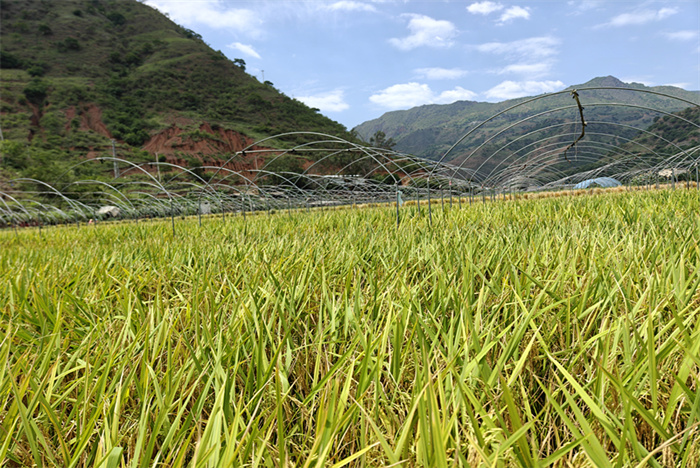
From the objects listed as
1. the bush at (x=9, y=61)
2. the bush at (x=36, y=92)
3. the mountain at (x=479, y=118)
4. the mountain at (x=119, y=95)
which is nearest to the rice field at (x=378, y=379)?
the mountain at (x=119, y=95)

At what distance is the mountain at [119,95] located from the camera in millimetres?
39375

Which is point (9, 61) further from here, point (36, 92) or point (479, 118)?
point (479, 118)

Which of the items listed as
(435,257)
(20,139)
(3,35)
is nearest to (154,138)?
(20,139)

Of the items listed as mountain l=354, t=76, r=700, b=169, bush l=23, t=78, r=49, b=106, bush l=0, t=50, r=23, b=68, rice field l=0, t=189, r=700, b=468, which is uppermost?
mountain l=354, t=76, r=700, b=169

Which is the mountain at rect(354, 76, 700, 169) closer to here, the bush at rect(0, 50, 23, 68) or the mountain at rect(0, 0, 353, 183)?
the mountain at rect(0, 0, 353, 183)

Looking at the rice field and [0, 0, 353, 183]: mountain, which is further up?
[0, 0, 353, 183]: mountain

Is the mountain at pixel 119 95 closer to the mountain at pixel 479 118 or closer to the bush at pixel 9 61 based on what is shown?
the bush at pixel 9 61

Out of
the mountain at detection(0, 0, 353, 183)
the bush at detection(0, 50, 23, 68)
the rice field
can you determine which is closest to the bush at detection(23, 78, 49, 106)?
the mountain at detection(0, 0, 353, 183)

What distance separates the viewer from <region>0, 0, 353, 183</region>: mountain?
3938 cm

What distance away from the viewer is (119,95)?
162 feet

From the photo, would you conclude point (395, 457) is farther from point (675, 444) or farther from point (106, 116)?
point (106, 116)

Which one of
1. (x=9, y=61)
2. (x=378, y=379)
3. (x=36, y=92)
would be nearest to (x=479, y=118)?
(x=36, y=92)

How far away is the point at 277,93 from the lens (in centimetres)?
6100

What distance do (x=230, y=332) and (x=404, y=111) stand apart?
203m
